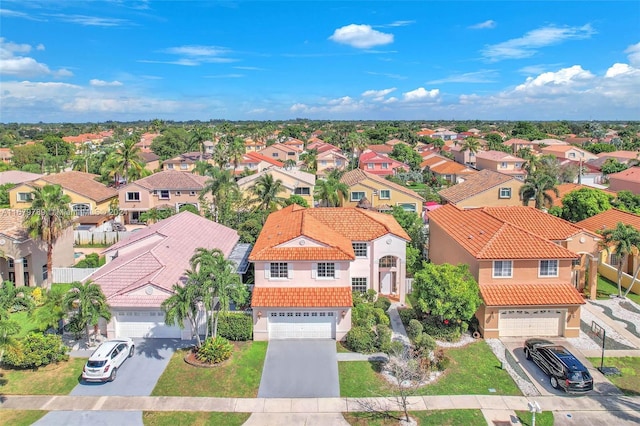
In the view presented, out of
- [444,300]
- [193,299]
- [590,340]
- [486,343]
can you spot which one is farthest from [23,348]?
[590,340]

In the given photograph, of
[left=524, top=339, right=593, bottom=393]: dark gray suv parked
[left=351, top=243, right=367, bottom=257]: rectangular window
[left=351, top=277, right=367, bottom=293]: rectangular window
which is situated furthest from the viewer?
[left=351, top=277, right=367, bottom=293]: rectangular window

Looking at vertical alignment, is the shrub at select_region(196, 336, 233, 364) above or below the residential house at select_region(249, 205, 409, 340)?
below

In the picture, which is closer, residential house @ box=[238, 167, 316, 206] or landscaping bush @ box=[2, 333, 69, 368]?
landscaping bush @ box=[2, 333, 69, 368]

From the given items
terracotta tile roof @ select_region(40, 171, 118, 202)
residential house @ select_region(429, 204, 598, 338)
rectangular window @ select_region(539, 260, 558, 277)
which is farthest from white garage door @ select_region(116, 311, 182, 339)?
terracotta tile roof @ select_region(40, 171, 118, 202)

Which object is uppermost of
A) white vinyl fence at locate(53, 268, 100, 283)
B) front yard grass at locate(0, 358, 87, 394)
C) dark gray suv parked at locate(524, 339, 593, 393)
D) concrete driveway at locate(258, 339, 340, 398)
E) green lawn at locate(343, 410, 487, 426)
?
white vinyl fence at locate(53, 268, 100, 283)

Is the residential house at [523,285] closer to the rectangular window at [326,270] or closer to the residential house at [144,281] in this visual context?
the rectangular window at [326,270]

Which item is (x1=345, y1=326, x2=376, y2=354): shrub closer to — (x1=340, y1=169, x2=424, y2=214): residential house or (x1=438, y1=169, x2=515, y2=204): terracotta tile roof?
(x1=340, y1=169, x2=424, y2=214): residential house
